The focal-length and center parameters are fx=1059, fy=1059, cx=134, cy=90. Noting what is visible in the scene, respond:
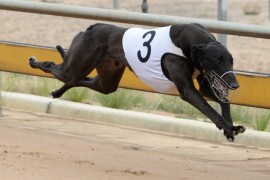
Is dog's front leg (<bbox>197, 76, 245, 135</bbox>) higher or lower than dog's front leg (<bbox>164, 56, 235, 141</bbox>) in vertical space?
lower

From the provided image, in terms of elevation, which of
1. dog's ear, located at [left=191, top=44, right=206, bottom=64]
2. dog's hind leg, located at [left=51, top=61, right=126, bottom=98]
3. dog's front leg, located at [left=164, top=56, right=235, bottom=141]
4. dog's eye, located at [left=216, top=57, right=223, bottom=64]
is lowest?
dog's hind leg, located at [left=51, top=61, right=126, bottom=98]

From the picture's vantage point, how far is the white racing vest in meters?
9.22

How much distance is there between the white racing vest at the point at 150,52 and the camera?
9.22 metres

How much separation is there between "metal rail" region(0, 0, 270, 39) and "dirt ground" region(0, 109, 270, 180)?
120 centimetres

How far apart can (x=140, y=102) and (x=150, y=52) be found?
352 cm

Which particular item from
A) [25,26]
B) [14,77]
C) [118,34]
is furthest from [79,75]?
[25,26]

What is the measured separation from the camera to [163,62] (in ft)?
30.3

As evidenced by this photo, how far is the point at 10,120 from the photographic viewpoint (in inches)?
459

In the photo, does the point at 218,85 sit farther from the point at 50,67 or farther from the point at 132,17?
the point at 50,67

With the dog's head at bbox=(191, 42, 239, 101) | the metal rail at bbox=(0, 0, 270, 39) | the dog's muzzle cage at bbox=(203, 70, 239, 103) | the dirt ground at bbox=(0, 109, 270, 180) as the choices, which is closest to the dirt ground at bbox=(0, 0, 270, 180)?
the dirt ground at bbox=(0, 109, 270, 180)

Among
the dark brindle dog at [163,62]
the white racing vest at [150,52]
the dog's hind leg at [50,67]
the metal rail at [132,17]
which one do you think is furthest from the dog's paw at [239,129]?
the dog's hind leg at [50,67]

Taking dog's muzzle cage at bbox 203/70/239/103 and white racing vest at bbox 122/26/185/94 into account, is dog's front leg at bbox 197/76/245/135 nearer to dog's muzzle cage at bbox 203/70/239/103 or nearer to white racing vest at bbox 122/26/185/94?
dog's muzzle cage at bbox 203/70/239/103

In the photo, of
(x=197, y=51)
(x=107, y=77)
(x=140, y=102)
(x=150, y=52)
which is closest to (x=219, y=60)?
(x=197, y=51)

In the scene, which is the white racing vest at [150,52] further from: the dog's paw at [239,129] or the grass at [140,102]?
the grass at [140,102]
